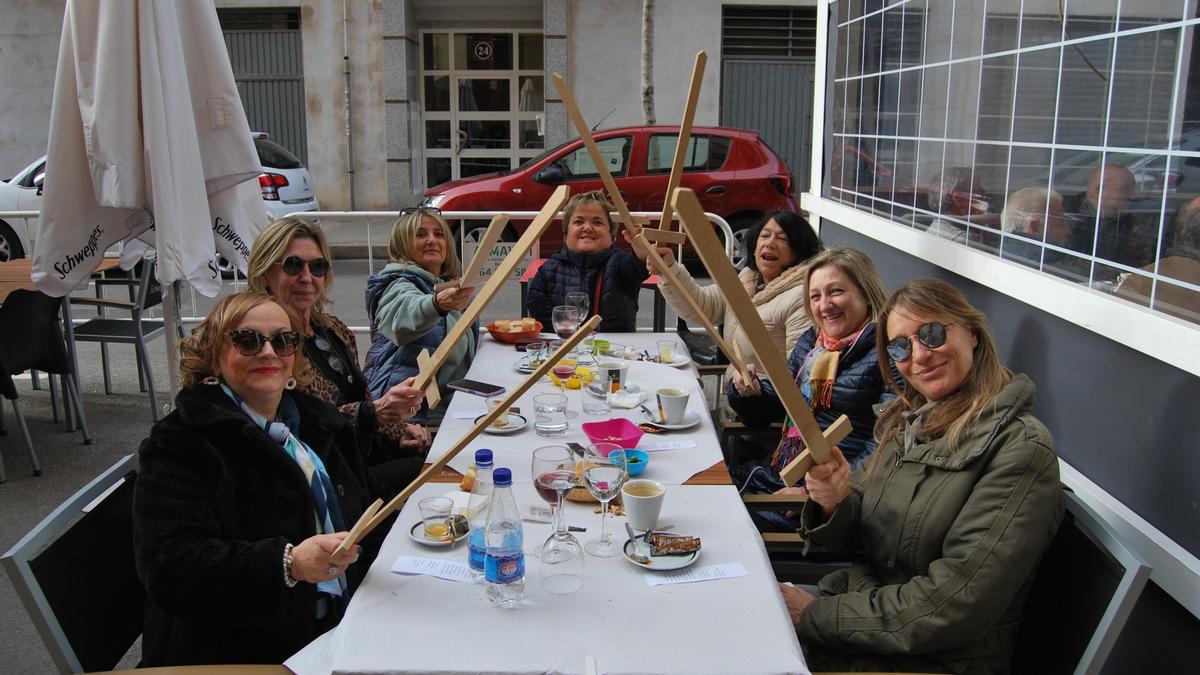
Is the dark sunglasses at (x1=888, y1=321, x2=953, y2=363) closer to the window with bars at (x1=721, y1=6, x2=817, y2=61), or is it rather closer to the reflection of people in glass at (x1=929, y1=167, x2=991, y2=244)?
the reflection of people in glass at (x1=929, y1=167, x2=991, y2=244)

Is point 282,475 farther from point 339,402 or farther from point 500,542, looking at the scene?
point 339,402

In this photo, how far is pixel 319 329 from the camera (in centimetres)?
338

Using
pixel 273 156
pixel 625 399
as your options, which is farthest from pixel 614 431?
pixel 273 156

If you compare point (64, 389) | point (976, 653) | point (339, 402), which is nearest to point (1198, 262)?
point (976, 653)

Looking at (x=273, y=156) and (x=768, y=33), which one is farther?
(x=768, y=33)

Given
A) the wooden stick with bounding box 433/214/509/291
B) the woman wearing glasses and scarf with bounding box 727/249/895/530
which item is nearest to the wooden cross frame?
the woman wearing glasses and scarf with bounding box 727/249/895/530

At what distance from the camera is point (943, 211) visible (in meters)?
4.36

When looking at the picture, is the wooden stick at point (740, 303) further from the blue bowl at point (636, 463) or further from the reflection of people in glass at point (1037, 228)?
the reflection of people in glass at point (1037, 228)

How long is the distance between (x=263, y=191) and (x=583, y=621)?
11326mm

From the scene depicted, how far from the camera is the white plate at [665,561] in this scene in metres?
2.08

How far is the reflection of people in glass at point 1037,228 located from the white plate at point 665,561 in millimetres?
1880

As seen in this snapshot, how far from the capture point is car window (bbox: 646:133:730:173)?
32.7 feet

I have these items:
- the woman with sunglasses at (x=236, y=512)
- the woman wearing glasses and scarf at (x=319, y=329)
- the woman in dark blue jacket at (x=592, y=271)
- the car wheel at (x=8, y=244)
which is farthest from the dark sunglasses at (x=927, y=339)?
the car wheel at (x=8, y=244)

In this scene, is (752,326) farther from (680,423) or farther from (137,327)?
(137,327)
